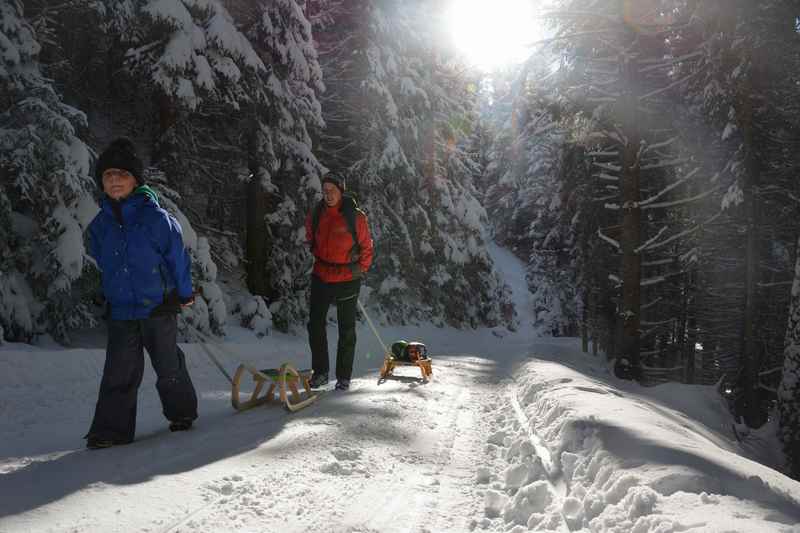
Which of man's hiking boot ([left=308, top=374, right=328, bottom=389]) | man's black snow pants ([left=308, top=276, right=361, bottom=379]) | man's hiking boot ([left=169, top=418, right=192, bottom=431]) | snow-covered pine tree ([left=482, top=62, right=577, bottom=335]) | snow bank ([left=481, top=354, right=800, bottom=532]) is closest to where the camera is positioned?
snow bank ([left=481, top=354, right=800, bottom=532])

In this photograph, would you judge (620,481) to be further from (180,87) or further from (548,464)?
(180,87)

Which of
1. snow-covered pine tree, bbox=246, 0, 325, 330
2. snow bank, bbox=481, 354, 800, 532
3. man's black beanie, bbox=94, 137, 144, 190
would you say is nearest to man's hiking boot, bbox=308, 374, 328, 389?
snow bank, bbox=481, 354, 800, 532

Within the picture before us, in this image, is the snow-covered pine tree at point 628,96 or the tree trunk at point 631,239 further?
the tree trunk at point 631,239

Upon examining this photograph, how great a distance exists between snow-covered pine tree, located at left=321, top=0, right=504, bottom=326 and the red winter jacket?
10593 millimetres

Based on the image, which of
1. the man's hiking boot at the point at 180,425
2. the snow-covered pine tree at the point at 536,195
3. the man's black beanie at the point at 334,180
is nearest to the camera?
A: the man's hiking boot at the point at 180,425

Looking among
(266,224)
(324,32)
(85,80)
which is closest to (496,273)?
(324,32)

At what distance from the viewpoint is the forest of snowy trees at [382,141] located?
24.4 feet

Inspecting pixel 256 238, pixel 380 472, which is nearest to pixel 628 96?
pixel 256 238

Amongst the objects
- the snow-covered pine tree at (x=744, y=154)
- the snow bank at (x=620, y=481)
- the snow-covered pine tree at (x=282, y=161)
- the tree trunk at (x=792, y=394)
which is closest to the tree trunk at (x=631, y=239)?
the snow-covered pine tree at (x=744, y=154)

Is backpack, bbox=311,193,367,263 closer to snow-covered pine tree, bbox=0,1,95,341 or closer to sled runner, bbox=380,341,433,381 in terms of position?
sled runner, bbox=380,341,433,381

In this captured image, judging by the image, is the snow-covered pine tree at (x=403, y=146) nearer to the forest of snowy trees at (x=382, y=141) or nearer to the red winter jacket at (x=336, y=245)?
the forest of snowy trees at (x=382, y=141)

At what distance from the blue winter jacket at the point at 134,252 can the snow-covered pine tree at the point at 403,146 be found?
12.7 metres

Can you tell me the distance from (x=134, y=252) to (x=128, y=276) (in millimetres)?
179

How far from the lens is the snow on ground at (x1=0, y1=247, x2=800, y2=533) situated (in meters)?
2.48
